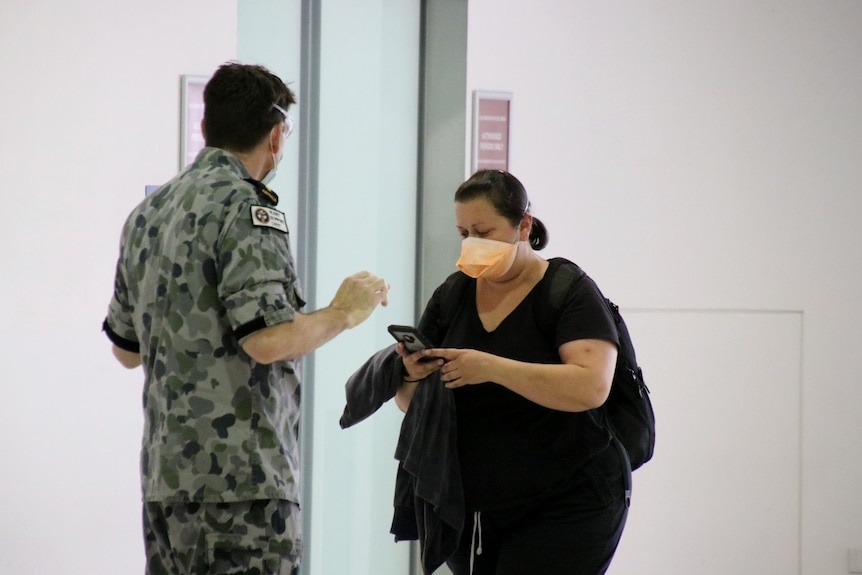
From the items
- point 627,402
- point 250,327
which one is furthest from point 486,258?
point 250,327

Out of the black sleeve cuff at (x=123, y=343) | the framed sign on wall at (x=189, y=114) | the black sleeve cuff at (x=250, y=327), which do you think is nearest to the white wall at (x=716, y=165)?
the framed sign on wall at (x=189, y=114)

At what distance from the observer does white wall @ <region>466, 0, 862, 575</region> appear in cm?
386

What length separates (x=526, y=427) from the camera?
179 cm

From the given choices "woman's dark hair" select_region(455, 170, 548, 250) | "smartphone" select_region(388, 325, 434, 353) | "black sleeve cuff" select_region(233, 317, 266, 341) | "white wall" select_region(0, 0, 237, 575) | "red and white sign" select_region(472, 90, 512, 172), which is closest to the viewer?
"black sleeve cuff" select_region(233, 317, 266, 341)

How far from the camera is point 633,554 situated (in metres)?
3.96

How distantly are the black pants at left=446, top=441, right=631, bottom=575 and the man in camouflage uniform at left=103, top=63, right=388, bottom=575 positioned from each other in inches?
15.5

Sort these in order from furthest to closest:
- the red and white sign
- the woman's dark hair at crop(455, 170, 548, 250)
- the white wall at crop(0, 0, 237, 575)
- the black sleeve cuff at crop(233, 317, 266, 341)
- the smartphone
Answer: the red and white sign
the white wall at crop(0, 0, 237, 575)
the woman's dark hair at crop(455, 170, 548, 250)
the smartphone
the black sleeve cuff at crop(233, 317, 266, 341)

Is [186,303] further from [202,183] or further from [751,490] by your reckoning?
[751,490]

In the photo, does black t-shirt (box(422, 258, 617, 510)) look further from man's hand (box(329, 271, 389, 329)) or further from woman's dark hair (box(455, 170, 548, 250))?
man's hand (box(329, 271, 389, 329))

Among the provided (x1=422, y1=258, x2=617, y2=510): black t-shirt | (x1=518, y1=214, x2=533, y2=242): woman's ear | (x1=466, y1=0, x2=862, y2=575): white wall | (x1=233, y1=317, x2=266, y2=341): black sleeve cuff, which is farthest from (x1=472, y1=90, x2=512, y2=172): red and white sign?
(x1=233, y1=317, x2=266, y2=341): black sleeve cuff

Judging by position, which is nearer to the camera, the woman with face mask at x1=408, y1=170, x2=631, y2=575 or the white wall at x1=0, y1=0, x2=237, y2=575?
the woman with face mask at x1=408, y1=170, x2=631, y2=575

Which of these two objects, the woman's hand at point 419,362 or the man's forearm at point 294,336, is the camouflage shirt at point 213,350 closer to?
the man's forearm at point 294,336

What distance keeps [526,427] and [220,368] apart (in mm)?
572

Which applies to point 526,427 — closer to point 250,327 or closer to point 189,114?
point 250,327
